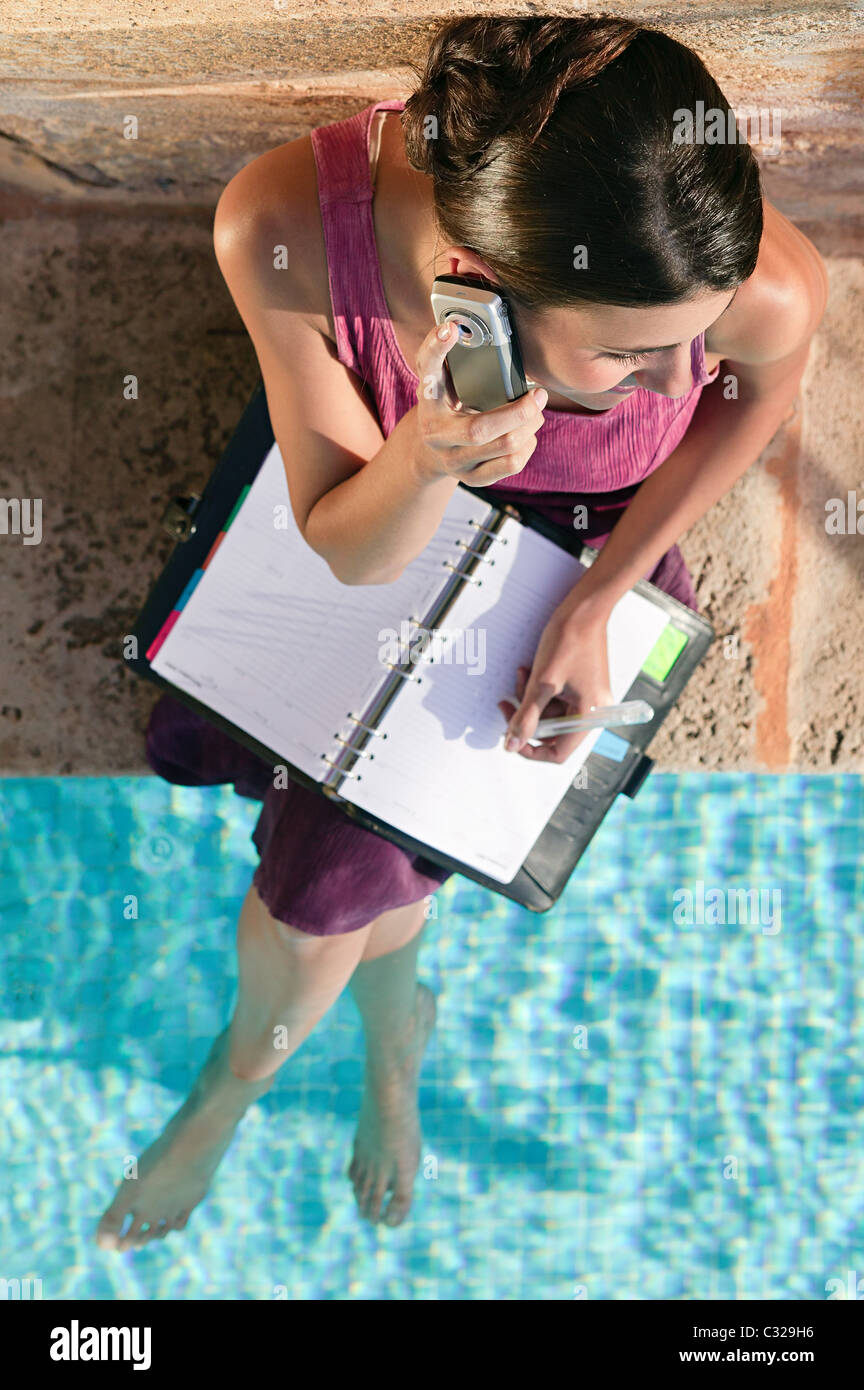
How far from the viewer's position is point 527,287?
0.78 metres

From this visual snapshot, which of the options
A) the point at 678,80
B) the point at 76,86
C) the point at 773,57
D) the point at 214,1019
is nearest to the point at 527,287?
the point at 678,80

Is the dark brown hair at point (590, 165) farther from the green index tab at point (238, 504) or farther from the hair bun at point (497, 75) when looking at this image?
the green index tab at point (238, 504)

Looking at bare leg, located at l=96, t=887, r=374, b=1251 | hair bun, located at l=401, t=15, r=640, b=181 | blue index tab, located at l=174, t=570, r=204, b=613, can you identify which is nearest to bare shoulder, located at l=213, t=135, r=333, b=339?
hair bun, located at l=401, t=15, r=640, b=181

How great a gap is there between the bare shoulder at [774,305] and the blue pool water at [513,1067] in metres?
1.04

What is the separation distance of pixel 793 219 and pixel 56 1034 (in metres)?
2.10

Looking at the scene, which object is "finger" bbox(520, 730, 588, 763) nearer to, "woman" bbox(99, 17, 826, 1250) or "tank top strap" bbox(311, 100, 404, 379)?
"woman" bbox(99, 17, 826, 1250)

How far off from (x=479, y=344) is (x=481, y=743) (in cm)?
76

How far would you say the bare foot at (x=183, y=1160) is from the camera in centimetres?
193

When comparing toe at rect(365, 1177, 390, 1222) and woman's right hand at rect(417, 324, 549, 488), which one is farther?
toe at rect(365, 1177, 390, 1222)

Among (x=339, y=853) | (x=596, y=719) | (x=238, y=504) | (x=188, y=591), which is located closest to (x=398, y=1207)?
(x=339, y=853)

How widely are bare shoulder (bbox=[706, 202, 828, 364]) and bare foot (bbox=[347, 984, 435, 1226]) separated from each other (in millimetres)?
1400

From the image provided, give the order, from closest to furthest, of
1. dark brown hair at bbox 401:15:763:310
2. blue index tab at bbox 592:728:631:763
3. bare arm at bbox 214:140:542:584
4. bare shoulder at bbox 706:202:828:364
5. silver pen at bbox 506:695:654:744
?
1. dark brown hair at bbox 401:15:763:310
2. bare arm at bbox 214:140:542:584
3. bare shoulder at bbox 706:202:828:364
4. silver pen at bbox 506:695:654:744
5. blue index tab at bbox 592:728:631:763

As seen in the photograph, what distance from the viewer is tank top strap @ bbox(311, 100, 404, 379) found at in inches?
39.4
